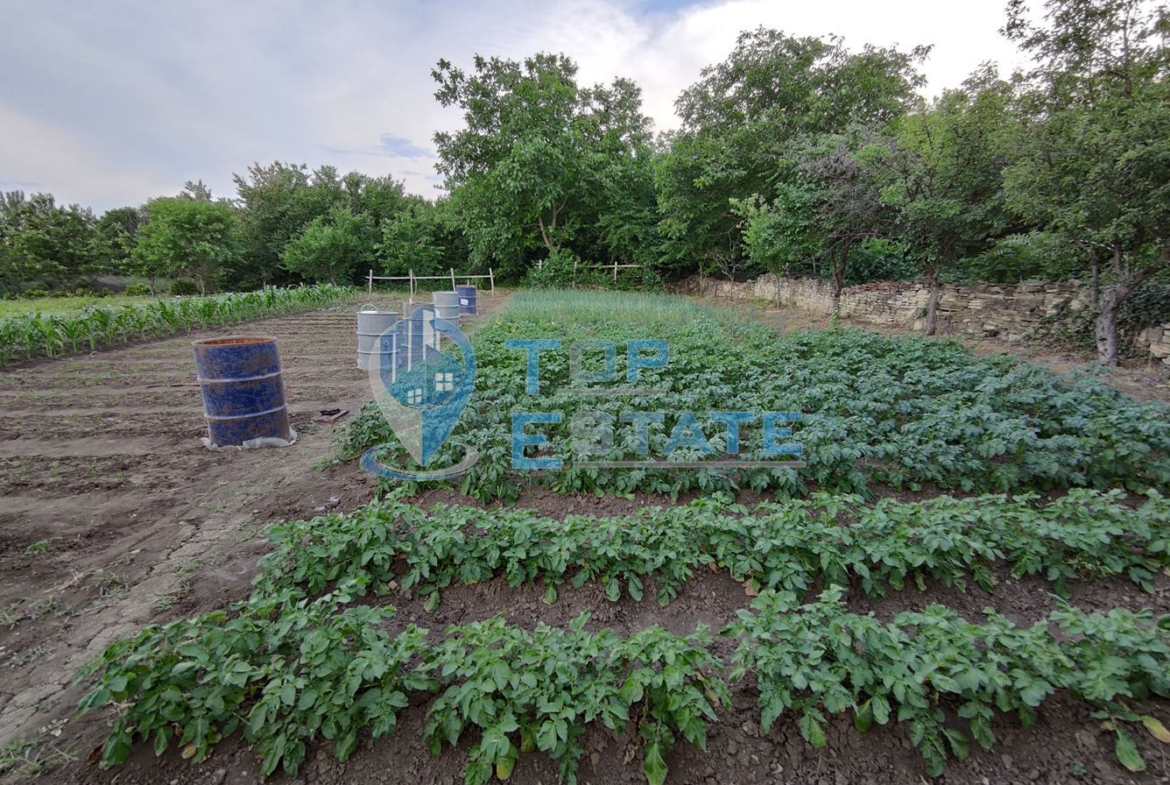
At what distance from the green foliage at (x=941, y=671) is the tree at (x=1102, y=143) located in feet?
22.7

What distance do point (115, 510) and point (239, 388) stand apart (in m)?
1.43

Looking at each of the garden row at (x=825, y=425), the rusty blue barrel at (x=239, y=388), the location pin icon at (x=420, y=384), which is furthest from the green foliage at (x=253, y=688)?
the rusty blue barrel at (x=239, y=388)

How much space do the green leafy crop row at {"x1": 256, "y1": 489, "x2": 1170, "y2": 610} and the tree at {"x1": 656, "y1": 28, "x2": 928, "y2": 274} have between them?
683 inches

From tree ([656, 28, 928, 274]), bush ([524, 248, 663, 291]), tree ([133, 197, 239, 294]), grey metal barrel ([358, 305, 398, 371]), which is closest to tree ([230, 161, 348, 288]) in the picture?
tree ([133, 197, 239, 294])

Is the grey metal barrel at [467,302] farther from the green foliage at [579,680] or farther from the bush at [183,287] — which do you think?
the bush at [183,287]

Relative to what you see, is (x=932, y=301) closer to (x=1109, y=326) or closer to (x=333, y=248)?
(x=1109, y=326)

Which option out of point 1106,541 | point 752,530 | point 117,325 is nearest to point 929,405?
point 1106,541

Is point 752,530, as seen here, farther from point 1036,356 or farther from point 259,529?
point 1036,356

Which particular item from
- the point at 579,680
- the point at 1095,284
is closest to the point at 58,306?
the point at 579,680

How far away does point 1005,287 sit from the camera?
9664mm

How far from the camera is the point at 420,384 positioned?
18.7ft

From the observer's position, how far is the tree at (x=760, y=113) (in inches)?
717

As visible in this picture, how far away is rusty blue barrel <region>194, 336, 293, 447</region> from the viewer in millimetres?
4598

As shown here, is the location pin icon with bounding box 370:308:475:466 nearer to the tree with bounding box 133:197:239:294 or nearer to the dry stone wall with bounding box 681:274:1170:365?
the dry stone wall with bounding box 681:274:1170:365
